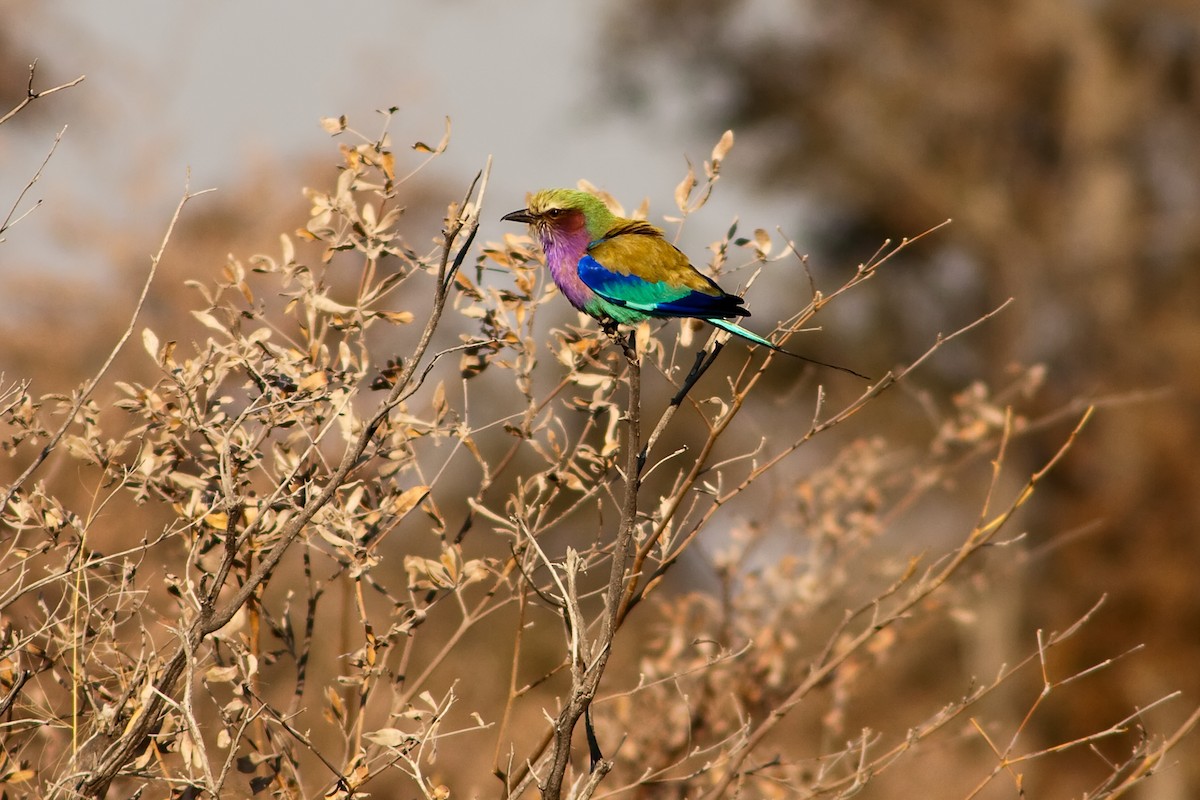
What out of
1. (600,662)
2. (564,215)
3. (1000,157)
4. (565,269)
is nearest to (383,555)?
(565,269)

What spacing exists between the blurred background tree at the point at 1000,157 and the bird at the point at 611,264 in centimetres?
1642

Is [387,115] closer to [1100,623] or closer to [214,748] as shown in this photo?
[214,748]

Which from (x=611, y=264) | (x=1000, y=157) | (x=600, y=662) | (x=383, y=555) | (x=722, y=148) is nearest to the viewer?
(x=600, y=662)

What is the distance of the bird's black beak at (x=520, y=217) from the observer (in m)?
4.38

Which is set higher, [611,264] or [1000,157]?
[611,264]

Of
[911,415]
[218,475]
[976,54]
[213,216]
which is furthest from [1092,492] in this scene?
[218,475]

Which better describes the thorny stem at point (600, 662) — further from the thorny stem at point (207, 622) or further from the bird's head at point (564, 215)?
the bird's head at point (564, 215)

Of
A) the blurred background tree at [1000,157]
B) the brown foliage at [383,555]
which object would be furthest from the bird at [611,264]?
the blurred background tree at [1000,157]

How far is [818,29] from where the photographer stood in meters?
22.4

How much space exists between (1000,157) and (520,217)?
19.1 metres

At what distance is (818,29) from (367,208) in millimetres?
20196

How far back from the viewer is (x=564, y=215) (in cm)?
437

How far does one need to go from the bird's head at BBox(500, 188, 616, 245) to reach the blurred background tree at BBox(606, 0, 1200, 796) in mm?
16438

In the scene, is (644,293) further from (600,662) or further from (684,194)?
(600,662)
